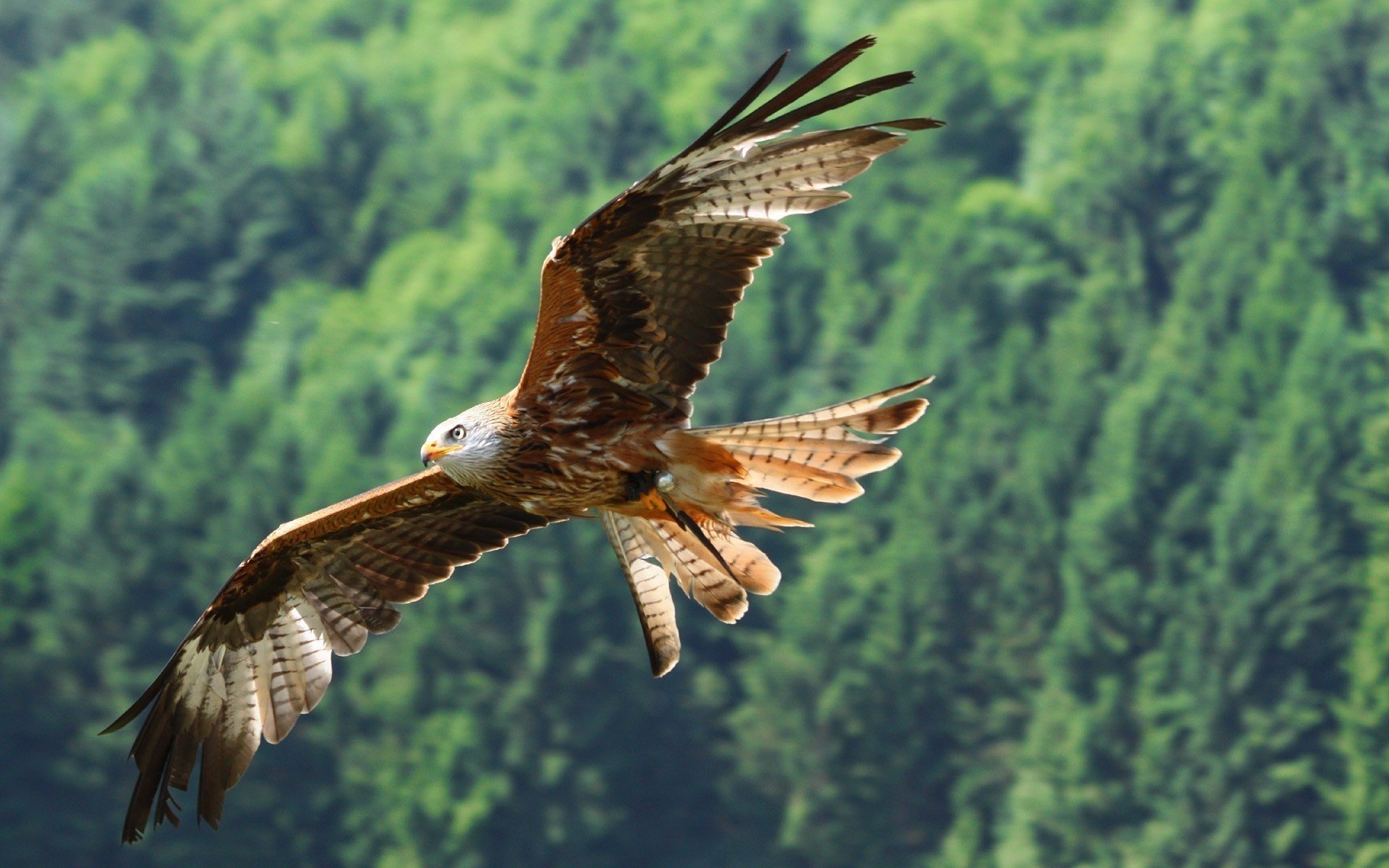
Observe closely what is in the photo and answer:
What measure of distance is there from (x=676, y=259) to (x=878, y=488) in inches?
1608

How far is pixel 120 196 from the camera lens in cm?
6312

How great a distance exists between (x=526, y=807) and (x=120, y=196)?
92.0 feet

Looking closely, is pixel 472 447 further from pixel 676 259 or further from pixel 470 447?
pixel 676 259

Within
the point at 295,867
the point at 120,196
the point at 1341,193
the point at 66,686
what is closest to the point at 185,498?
the point at 66,686

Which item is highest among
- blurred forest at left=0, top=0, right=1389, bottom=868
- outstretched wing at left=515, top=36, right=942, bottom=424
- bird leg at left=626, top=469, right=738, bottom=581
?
blurred forest at left=0, top=0, right=1389, bottom=868

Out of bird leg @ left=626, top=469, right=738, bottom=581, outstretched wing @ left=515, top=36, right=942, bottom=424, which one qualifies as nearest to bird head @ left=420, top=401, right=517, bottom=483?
outstretched wing @ left=515, top=36, right=942, bottom=424

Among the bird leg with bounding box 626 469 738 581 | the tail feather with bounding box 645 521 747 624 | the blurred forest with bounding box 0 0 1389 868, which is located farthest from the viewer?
the blurred forest with bounding box 0 0 1389 868

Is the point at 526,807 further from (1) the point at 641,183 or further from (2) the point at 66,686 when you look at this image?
(1) the point at 641,183

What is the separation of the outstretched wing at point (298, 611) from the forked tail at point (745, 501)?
0.68 metres

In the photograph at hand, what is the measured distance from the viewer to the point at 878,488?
1923 inches

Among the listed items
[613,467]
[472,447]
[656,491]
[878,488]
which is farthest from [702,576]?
[878,488]

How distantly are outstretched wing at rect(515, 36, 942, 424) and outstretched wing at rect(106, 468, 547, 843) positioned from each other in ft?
3.96

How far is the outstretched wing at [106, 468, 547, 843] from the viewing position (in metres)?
9.60

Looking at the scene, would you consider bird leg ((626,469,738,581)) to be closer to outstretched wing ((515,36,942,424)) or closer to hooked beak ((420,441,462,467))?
outstretched wing ((515,36,942,424))
